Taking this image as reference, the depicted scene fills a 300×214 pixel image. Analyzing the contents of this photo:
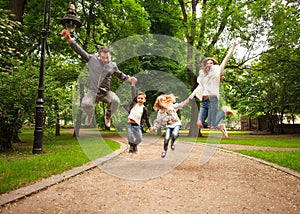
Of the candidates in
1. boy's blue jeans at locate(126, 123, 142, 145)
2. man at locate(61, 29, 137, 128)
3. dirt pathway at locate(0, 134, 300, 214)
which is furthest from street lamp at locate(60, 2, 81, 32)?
dirt pathway at locate(0, 134, 300, 214)

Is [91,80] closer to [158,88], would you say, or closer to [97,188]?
[158,88]

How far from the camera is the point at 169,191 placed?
7.20 m

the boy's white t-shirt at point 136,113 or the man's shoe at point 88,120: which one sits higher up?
the boy's white t-shirt at point 136,113

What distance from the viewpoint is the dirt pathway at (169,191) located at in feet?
19.1

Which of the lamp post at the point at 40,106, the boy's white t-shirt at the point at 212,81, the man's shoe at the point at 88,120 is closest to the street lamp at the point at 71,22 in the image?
the man's shoe at the point at 88,120

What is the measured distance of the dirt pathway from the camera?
19.1 feet

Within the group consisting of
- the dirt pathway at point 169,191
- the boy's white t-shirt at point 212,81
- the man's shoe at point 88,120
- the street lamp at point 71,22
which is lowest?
the dirt pathway at point 169,191

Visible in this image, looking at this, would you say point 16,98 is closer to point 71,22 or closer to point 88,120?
point 71,22

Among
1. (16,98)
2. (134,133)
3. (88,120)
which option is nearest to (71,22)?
(88,120)

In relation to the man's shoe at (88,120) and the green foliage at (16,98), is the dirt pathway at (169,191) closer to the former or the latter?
the man's shoe at (88,120)

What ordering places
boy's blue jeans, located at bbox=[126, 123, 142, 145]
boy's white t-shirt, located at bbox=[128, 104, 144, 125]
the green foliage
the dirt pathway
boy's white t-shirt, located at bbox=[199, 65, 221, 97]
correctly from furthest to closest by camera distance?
the green foliage < the dirt pathway < boy's blue jeans, located at bbox=[126, 123, 142, 145] < boy's white t-shirt, located at bbox=[199, 65, 221, 97] < boy's white t-shirt, located at bbox=[128, 104, 144, 125]

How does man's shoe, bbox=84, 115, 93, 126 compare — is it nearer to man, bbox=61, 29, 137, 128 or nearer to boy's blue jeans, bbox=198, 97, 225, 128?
man, bbox=61, 29, 137, 128

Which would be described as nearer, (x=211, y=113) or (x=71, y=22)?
(x=71, y=22)

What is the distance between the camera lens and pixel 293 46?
21141 mm
